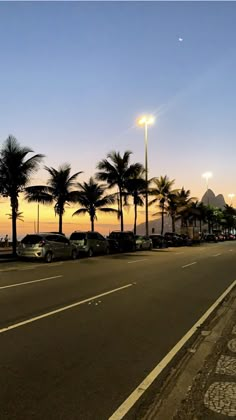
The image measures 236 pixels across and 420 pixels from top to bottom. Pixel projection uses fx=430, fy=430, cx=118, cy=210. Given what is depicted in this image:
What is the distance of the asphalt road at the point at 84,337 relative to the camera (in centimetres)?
454

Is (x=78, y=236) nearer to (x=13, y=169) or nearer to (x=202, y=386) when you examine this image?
(x=13, y=169)

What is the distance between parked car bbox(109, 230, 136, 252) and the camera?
35.9 metres

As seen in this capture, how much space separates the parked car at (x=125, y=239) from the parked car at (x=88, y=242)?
Answer: 5.22m

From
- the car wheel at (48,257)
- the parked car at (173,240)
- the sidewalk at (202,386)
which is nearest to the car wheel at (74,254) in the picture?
the car wheel at (48,257)

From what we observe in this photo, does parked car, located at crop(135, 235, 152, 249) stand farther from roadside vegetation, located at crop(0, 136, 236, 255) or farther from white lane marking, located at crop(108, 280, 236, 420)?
white lane marking, located at crop(108, 280, 236, 420)

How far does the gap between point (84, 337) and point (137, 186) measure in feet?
117

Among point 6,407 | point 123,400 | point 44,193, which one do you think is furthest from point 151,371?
point 44,193

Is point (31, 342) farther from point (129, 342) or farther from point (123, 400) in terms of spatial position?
point (123, 400)

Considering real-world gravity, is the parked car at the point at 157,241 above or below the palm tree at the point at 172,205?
below

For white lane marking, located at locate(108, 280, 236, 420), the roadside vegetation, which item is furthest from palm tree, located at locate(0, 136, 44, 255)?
white lane marking, located at locate(108, 280, 236, 420)

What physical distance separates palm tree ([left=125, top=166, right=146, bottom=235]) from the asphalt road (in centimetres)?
2833

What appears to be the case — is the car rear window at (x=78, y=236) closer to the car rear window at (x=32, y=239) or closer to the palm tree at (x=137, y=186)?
the car rear window at (x=32, y=239)

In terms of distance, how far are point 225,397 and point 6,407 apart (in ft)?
7.49

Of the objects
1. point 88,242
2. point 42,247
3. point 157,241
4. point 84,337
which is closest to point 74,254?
point 88,242
